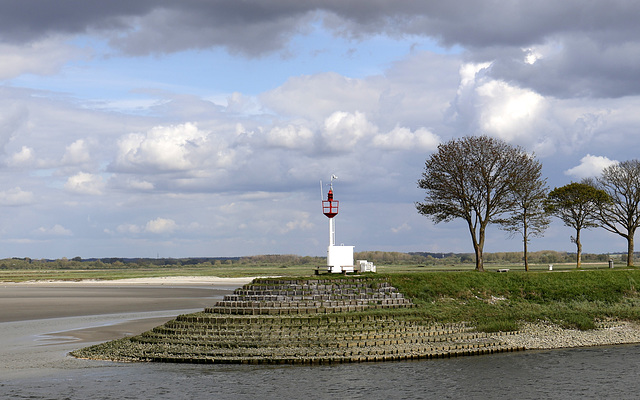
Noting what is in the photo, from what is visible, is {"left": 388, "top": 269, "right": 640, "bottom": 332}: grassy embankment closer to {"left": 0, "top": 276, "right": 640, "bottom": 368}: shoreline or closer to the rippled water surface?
{"left": 0, "top": 276, "right": 640, "bottom": 368}: shoreline

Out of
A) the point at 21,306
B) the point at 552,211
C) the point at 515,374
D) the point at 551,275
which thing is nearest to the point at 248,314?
the point at 515,374

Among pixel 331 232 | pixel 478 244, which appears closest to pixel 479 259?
pixel 478 244

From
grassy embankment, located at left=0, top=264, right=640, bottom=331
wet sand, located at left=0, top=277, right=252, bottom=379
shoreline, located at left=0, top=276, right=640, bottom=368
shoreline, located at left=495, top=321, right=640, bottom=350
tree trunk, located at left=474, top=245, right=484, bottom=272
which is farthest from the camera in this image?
tree trunk, located at left=474, top=245, right=484, bottom=272

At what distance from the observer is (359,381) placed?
2594cm

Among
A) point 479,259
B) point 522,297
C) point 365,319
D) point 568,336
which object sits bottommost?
point 568,336

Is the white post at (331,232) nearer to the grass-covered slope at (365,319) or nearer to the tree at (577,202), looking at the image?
the grass-covered slope at (365,319)

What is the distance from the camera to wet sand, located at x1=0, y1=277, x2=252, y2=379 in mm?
31391

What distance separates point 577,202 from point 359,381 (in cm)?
5574

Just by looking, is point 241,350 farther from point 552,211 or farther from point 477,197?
point 552,211

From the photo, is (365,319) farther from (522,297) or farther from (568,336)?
(522,297)

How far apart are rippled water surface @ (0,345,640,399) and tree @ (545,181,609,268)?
4640 cm

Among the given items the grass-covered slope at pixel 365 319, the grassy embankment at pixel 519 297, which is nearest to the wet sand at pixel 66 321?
the grass-covered slope at pixel 365 319

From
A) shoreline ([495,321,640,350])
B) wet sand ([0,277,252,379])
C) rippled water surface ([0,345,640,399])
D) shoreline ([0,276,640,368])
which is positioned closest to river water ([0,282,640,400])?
rippled water surface ([0,345,640,399])

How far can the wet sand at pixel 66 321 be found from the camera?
1236 inches
